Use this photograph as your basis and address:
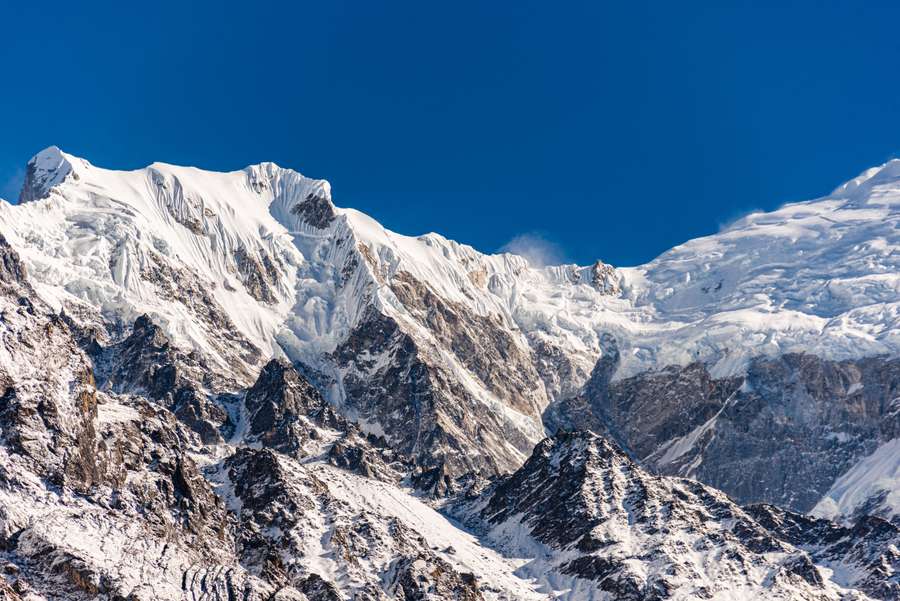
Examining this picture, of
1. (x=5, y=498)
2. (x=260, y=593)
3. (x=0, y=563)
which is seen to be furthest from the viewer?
(x=260, y=593)

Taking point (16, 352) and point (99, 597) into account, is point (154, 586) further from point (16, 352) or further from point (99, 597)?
point (16, 352)

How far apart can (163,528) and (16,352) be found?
34865 millimetres

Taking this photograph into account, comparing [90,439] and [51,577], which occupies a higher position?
[90,439]

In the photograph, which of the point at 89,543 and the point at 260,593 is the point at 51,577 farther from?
the point at 260,593

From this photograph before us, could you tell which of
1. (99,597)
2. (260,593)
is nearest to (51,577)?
(99,597)

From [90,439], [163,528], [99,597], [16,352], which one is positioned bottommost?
[99,597]

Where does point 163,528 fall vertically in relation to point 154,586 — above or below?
above

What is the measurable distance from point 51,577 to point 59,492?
21.2 meters

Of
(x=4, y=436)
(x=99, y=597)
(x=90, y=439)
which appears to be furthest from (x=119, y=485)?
(x=99, y=597)

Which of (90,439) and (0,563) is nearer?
(0,563)

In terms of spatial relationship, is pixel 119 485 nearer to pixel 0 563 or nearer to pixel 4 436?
pixel 4 436

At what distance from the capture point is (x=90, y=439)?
198 meters

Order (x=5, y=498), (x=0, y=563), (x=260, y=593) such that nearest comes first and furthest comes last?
(x=0, y=563) < (x=5, y=498) < (x=260, y=593)

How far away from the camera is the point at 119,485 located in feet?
654
